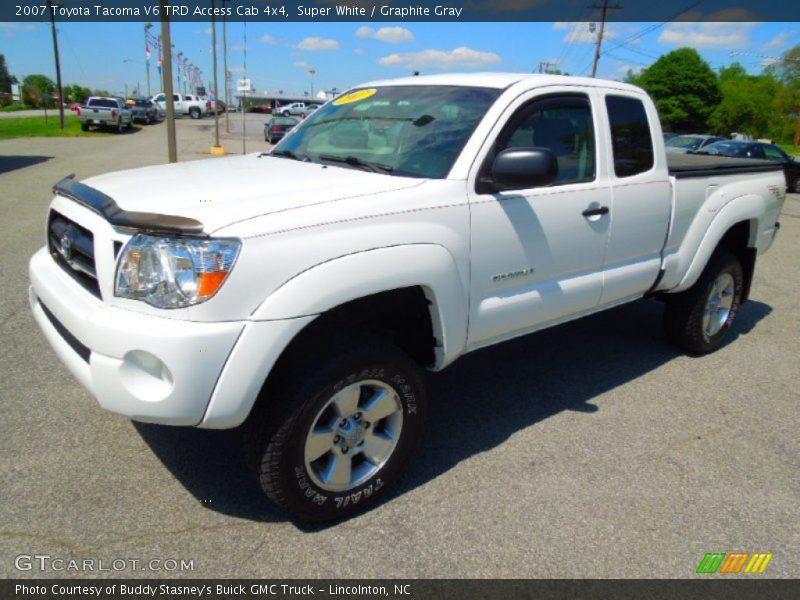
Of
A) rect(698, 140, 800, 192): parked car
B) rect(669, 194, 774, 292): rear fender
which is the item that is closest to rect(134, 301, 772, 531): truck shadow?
rect(669, 194, 774, 292): rear fender

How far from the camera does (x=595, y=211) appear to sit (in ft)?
11.7

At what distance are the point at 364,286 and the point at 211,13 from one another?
71.6 feet

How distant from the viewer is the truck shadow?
3.07 m

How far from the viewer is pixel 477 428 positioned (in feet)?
12.1

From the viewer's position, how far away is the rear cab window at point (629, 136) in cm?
381

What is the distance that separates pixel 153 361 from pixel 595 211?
2.48 metres

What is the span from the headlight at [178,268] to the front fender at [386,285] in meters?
0.21

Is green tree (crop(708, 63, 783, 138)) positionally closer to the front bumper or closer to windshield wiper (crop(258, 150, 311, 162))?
windshield wiper (crop(258, 150, 311, 162))

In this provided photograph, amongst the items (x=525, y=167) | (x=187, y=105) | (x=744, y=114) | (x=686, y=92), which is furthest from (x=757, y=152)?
(x=187, y=105)

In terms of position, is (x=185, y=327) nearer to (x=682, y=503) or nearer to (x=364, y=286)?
(x=364, y=286)

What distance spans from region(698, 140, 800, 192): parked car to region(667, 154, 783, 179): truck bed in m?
12.4

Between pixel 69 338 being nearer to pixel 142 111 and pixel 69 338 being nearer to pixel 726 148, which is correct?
pixel 726 148

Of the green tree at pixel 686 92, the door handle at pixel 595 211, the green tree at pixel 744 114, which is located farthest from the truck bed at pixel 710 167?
the green tree at pixel 744 114

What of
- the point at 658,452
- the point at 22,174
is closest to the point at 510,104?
the point at 658,452
